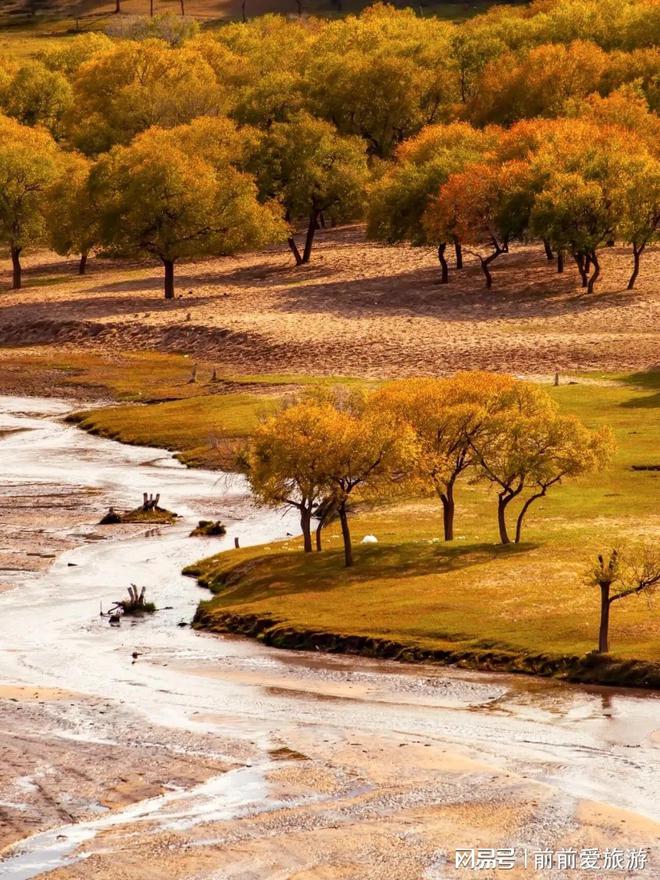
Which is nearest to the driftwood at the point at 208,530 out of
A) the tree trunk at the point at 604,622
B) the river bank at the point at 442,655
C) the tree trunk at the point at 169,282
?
the river bank at the point at 442,655

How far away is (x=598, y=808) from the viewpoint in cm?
4028

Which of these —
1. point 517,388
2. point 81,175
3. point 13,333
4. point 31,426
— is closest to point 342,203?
point 81,175

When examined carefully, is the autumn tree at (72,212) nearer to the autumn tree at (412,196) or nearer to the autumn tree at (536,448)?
the autumn tree at (412,196)

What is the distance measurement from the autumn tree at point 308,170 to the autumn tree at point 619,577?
92.9 meters

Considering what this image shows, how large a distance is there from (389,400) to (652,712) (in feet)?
77.6

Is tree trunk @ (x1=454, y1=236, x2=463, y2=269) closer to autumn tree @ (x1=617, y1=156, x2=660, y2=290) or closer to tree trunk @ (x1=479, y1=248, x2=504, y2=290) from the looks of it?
tree trunk @ (x1=479, y1=248, x2=504, y2=290)

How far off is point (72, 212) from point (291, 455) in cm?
8333

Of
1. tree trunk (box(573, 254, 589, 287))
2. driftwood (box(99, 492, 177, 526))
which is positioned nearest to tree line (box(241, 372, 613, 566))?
driftwood (box(99, 492, 177, 526))

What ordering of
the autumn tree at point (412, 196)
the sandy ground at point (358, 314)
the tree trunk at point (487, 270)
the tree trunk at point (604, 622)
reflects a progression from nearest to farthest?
the tree trunk at point (604, 622) → the sandy ground at point (358, 314) → the tree trunk at point (487, 270) → the autumn tree at point (412, 196)

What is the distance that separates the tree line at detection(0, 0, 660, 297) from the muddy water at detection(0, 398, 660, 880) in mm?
69508

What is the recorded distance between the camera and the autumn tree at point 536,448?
6500cm

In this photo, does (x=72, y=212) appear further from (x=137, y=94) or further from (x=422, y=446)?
(x=422, y=446)

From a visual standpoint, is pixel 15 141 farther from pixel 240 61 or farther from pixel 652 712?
pixel 652 712

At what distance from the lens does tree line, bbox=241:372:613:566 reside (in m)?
64.5
